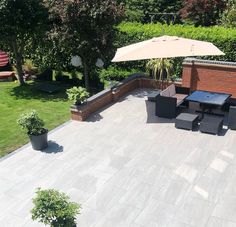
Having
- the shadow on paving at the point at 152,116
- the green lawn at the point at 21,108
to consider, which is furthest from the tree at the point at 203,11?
the shadow on paving at the point at 152,116

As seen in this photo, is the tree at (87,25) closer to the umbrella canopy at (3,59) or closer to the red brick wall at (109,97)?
the red brick wall at (109,97)

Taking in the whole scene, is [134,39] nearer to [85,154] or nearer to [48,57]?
[48,57]

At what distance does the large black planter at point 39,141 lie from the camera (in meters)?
11.9

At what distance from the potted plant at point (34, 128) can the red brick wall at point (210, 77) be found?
25.4 ft

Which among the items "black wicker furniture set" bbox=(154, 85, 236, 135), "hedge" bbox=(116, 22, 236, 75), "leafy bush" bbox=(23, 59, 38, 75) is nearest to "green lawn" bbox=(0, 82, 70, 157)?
"leafy bush" bbox=(23, 59, 38, 75)

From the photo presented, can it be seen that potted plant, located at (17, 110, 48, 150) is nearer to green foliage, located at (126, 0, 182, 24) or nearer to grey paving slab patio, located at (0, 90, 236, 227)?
grey paving slab patio, located at (0, 90, 236, 227)

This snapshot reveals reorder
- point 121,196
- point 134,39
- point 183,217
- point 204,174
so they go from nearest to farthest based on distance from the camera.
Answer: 1. point 183,217
2. point 121,196
3. point 204,174
4. point 134,39

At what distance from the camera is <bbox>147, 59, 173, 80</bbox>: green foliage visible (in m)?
17.0

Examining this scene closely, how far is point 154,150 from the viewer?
39.0 ft

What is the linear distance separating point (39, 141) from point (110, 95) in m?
5.24

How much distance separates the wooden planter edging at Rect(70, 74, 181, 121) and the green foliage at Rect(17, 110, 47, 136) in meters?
2.59

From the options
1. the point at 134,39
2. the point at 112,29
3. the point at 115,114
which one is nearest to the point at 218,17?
the point at 134,39

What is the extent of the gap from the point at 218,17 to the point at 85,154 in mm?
25525

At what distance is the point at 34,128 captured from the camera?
38.8 ft
